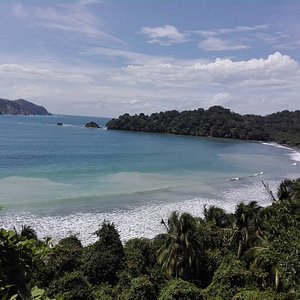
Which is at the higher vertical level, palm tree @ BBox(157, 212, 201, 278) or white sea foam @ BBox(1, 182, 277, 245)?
palm tree @ BBox(157, 212, 201, 278)

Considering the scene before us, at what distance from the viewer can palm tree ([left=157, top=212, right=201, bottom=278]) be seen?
25547 millimetres

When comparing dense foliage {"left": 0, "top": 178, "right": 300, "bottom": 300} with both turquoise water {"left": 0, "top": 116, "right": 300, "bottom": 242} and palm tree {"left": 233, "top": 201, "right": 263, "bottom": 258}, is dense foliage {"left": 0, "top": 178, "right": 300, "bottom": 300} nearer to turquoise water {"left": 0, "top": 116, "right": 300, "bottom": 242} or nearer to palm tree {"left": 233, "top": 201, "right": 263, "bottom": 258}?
palm tree {"left": 233, "top": 201, "right": 263, "bottom": 258}

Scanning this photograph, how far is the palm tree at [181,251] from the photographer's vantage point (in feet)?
83.8

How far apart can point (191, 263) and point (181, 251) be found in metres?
1.03

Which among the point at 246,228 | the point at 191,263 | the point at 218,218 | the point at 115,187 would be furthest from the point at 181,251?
the point at 115,187

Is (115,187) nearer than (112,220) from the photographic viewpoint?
No

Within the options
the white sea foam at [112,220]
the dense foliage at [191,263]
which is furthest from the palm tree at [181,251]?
the white sea foam at [112,220]

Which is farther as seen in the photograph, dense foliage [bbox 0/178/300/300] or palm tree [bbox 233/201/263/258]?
palm tree [bbox 233/201/263/258]

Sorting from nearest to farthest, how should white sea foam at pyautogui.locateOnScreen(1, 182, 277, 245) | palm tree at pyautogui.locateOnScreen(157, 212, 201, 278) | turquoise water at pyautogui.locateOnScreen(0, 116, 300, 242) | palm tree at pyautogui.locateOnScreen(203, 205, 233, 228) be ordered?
palm tree at pyautogui.locateOnScreen(157, 212, 201, 278)
palm tree at pyautogui.locateOnScreen(203, 205, 233, 228)
white sea foam at pyautogui.locateOnScreen(1, 182, 277, 245)
turquoise water at pyautogui.locateOnScreen(0, 116, 300, 242)

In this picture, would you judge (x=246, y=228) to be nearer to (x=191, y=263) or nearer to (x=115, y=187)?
(x=191, y=263)

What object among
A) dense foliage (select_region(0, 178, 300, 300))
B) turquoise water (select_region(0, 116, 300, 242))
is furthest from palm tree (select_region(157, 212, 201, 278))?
turquoise water (select_region(0, 116, 300, 242))

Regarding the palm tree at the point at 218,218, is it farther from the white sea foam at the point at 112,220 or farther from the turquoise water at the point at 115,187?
the turquoise water at the point at 115,187

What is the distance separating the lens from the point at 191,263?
84.3 feet

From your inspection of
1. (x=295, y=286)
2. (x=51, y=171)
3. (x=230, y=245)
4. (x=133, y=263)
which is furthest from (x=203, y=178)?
(x=295, y=286)
